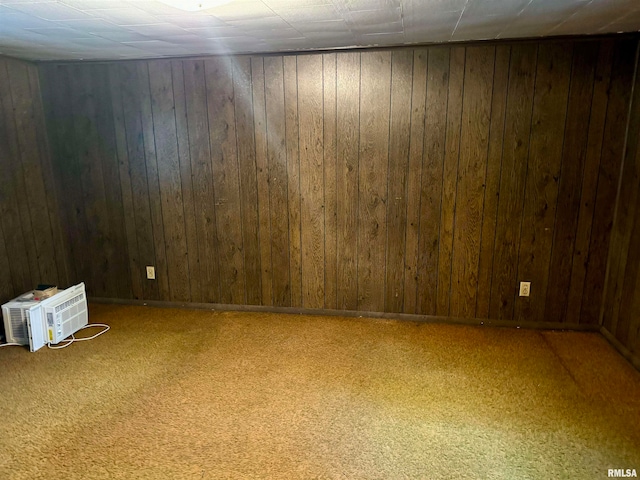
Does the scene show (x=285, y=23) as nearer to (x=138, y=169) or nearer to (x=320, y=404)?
(x=138, y=169)

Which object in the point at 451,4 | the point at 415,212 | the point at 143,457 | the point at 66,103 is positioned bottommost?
the point at 143,457

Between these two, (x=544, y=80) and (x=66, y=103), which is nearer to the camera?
(x=544, y=80)

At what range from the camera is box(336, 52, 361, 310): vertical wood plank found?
311cm

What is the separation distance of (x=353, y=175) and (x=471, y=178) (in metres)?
0.87

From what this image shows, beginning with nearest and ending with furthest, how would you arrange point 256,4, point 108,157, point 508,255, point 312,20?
1. point 256,4
2. point 312,20
3. point 508,255
4. point 108,157

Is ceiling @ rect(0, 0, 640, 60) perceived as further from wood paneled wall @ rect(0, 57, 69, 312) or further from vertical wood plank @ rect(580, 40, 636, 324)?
wood paneled wall @ rect(0, 57, 69, 312)

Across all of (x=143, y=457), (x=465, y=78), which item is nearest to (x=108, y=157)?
(x=143, y=457)

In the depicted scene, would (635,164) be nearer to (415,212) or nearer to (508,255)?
(508,255)

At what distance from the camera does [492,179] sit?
10.1 feet

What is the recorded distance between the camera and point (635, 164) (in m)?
2.74

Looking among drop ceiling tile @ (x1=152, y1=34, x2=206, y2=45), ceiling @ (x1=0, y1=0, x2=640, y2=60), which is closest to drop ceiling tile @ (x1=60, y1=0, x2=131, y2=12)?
ceiling @ (x1=0, y1=0, x2=640, y2=60)

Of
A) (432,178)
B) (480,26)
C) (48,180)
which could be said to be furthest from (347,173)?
(48,180)

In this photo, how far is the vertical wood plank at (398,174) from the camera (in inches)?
120

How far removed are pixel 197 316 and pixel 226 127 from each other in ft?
5.20
